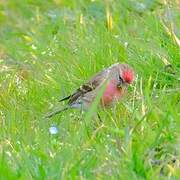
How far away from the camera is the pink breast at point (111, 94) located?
6.36m

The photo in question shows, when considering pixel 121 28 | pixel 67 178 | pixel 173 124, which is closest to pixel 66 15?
pixel 121 28

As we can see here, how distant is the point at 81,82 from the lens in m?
7.03

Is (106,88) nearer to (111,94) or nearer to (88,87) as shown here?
(111,94)

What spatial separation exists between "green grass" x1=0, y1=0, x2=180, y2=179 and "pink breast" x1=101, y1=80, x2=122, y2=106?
3.5 inches

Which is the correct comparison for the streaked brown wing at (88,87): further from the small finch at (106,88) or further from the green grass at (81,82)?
the green grass at (81,82)

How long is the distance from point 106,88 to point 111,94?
5cm

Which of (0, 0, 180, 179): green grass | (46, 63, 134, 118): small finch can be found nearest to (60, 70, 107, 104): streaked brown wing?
(46, 63, 134, 118): small finch

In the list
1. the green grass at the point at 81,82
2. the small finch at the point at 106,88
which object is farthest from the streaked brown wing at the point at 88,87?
the green grass at the point at 81,82

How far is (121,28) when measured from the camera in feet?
26.5

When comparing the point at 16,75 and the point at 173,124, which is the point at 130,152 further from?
the point at 16,75

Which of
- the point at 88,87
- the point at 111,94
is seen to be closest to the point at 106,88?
the point at 111,94

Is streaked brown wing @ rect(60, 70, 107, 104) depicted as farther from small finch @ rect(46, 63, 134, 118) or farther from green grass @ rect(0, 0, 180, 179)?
green grass @ rect(0, 0, 180, 179)

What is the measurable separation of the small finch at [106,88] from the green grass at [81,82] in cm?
8

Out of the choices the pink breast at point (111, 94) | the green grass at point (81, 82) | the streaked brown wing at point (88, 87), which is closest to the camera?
the green grass at point (81, 82)
